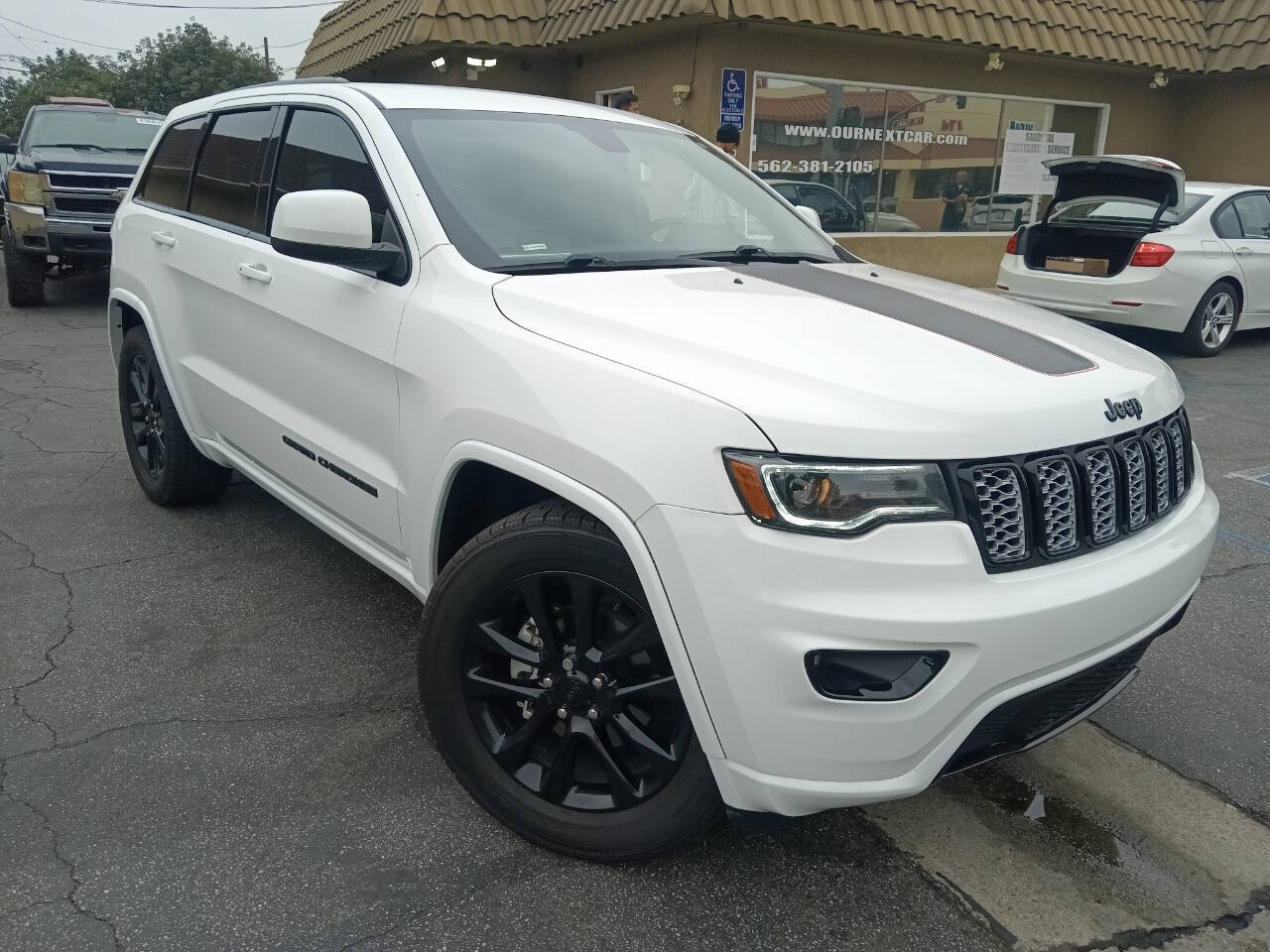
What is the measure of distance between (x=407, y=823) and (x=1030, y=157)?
13.6 m

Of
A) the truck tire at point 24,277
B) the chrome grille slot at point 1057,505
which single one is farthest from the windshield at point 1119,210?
the truck tire at point 24,277

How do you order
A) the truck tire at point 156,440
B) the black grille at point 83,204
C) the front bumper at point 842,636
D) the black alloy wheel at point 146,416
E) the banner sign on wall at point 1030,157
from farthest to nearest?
1. the banner sign on wall at point 1030,157
2. the black grille at point 83,204
3. the black alloy wheel at point 146,416
4. the truck tire at point 156,440
5. the front bumper at point 842,636

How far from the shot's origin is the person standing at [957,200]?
1320 centimetres

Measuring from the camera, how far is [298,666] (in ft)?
11.0

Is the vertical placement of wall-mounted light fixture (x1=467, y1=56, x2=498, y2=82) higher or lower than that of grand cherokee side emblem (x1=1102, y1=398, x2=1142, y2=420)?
higher

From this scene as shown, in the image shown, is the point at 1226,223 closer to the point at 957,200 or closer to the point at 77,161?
the point at 957,200

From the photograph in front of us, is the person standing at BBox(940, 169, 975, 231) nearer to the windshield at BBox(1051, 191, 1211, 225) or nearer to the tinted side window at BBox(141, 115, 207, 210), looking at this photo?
the windshield at BBox(1051, 191, 1211, 225)

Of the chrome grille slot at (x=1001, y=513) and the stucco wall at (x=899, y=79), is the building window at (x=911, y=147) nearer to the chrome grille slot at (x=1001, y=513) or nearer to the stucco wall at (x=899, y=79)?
the stucco wall at (x=899, y=79)

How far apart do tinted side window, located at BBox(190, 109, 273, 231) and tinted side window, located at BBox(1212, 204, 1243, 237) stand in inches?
324

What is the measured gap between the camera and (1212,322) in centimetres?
907

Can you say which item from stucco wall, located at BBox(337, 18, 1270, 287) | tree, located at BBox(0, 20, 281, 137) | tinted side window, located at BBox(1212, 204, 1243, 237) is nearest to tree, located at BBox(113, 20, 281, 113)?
tree, located at BBox(0, 20, 281, 137)

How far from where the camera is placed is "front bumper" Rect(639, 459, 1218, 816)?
1872 millimetres

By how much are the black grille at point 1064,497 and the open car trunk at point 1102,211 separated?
709 centimetres

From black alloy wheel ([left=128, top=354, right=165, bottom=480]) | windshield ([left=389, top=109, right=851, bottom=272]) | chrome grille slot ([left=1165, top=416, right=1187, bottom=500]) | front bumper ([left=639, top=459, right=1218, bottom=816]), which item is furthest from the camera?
black alloy wheel ([left=128, top=354, right=165, bottom=480])
